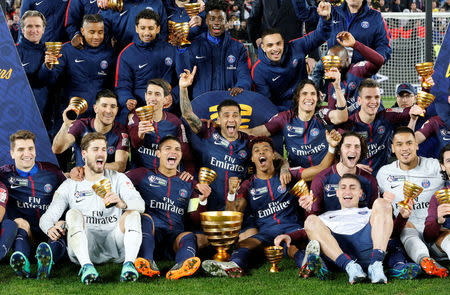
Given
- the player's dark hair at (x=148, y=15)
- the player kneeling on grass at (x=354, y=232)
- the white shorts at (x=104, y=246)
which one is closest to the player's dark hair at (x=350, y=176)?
the player kneeling on grass at (x=354, y=232)

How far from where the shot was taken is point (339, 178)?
18.6 feet

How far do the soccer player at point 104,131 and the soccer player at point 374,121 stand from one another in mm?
2197

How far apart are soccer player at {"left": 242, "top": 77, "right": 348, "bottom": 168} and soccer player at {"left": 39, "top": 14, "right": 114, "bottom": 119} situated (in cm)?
215

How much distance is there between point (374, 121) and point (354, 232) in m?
1.74

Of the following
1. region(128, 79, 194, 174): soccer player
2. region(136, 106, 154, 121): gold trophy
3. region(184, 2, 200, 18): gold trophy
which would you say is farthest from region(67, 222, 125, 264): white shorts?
region(184, 2, 200, 18): gold trophy

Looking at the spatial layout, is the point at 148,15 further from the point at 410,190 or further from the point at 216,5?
the point at 410,190

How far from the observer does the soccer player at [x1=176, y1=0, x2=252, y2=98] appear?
24.0 feet

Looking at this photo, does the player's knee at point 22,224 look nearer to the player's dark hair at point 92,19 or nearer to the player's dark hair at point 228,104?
the player's dark hair at point 228,104

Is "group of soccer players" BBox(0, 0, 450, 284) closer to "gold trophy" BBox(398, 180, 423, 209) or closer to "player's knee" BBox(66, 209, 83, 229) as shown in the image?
"player's knee" BBox(66, 209, 83, 229)

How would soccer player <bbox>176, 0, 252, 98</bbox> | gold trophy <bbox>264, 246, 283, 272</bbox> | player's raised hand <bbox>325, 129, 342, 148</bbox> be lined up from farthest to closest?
soccer player <bbox>176, 0, 252, 98</bbox> < player's raised hand <bbox>325, 129, 342, 148</bbox> < gold trophy <bbox>264, 246, 283, 272</bbox>

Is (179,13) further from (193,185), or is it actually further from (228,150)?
(193,185)

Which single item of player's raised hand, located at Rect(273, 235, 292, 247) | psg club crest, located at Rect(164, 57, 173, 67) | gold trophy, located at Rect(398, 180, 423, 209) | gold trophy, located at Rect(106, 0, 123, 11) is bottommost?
player's raised hand, located at Rect(273, 235, 292, 247)

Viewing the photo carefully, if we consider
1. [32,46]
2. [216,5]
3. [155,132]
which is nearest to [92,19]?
[32,46]

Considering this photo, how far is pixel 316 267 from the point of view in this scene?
490cm
